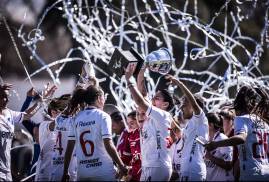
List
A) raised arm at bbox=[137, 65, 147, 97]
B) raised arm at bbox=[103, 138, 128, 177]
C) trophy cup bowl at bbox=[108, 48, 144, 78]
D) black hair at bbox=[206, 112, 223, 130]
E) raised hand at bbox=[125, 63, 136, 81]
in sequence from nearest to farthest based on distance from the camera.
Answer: raised arm at bbox=[103, 138, 128, 177] < raised hand at bbox=[125, 63, 136, 81] < trophy cup bowl at bbox=[108, 48, 144, 78] < raised arm at bbox=[137, 65, 147, 97] < black hair at bbox=[206, 112, 223, 130]

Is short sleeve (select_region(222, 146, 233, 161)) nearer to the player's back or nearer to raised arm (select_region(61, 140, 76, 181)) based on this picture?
the player's back

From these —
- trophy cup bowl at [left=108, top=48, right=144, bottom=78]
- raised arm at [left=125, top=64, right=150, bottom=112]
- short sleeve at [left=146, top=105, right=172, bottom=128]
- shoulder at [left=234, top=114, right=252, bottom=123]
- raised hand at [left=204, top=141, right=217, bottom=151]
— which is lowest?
raised hand at [left=204, top=141, right=217, bottom=151]

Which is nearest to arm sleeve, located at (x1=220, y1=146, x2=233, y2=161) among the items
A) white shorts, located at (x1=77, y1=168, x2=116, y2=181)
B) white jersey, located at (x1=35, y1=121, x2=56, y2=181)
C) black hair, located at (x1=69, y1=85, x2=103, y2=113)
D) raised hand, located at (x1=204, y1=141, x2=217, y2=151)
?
raised hand, located at (x1=204, y1=141, x2=217, y2=151)

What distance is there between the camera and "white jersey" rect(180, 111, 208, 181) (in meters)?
6.45

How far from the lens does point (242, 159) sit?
6.24 meters

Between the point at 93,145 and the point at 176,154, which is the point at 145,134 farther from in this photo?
the point at 176,154

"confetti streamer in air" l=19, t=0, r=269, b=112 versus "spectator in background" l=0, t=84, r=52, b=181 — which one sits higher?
"confetti streamer in air" l=19, t=0, r=269, b=112

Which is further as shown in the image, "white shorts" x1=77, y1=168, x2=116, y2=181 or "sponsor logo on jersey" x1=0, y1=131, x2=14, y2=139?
"sponsor logo on jersey" x1=0, y1=131, x2=14, y2=139

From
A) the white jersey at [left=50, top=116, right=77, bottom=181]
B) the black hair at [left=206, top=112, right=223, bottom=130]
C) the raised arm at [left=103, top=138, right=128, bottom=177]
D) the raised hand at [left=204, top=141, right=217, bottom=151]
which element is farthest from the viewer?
the black hair at [left=206, top=112, right=223, bottom=130]

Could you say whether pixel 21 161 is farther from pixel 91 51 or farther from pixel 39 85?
pixel 91 51

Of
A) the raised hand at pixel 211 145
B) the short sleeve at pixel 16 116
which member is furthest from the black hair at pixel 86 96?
the raised hand at pixel 211 145

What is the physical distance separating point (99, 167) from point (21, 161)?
12.1 feet

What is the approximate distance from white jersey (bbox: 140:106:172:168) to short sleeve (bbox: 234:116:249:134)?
693 millimetres

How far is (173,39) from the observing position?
10.9m
